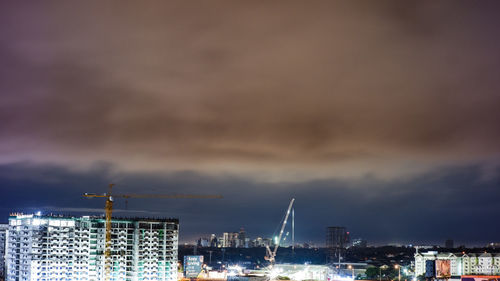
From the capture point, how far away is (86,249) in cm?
6844

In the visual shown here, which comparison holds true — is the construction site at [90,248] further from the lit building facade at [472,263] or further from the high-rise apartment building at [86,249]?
the lit building facade at [472,263]

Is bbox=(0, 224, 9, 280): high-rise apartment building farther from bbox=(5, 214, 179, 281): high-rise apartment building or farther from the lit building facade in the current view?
the lit building facade

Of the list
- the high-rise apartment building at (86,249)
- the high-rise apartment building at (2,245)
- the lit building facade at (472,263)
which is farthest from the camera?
the lit building facade at (472,263)

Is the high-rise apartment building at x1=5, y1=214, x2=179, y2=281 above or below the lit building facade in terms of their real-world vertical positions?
above

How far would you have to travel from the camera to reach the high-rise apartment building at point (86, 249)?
2594 inches

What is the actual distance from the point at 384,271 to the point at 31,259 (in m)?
55.5

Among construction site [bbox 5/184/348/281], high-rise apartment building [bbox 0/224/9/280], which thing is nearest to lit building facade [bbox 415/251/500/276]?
construction site [bbox 5/184/348/281]

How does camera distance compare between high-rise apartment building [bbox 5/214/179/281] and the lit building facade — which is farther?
the lit building facade

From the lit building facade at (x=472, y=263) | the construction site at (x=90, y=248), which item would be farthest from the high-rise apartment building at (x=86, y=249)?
the lit building facade at (x=472, y=263)

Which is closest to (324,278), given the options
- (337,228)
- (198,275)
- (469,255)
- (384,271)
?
(384,271)

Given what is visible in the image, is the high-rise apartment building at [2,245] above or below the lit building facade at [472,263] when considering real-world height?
above

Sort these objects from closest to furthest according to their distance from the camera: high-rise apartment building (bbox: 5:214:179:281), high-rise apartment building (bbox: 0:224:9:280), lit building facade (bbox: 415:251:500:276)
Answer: high-rise apartment building (bbox: 5:214:179:281), high-rise apartment building (bbox: 0:224:9:280), lit building facade (bbox: 415:251:500:276)

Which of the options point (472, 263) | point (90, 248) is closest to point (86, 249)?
point (90, 248)

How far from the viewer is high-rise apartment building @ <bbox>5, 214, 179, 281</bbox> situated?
6588 cm
